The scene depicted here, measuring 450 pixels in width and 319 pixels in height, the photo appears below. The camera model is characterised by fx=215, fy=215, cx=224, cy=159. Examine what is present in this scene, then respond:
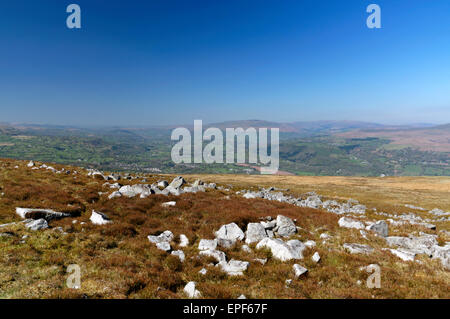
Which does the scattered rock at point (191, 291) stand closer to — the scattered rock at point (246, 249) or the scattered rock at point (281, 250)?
the scattered rock at point (246, 249)

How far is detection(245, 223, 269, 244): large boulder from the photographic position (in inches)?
545

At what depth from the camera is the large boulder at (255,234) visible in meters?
13.8

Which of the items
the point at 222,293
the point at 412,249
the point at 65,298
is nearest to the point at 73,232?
the point at 65,298

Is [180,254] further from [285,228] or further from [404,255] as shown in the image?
[404,255]

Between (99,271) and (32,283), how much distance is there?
7.12 ft

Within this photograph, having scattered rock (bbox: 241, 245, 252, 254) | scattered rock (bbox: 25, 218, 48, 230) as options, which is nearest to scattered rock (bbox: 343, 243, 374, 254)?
scattered rock (bbox: 241, 245, 252, 254)

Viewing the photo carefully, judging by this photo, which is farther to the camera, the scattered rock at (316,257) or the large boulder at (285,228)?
the large boulder at (285,228)

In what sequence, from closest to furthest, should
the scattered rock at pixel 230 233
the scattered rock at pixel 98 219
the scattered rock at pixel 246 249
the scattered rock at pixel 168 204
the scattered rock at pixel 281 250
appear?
the scattered rock at pixel 281 250
the scattered rock at pixel 246 249
the scattered rock at pixel 230 233
the scattered rock at pixel 98 219
the scattered rock at pixel 168 204

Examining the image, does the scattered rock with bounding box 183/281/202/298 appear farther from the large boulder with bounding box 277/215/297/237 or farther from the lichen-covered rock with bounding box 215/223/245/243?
the large boulder with bounding box 277/215/297/237

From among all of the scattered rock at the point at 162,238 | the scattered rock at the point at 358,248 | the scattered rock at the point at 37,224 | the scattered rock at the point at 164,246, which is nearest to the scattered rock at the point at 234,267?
the scattered rock at the point at 164,246

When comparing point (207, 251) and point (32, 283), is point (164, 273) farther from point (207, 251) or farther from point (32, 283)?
point (32, 283)

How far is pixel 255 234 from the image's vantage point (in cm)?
1424

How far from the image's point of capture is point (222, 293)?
795 cm

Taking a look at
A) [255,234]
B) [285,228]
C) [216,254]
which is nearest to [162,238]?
[216,254]
